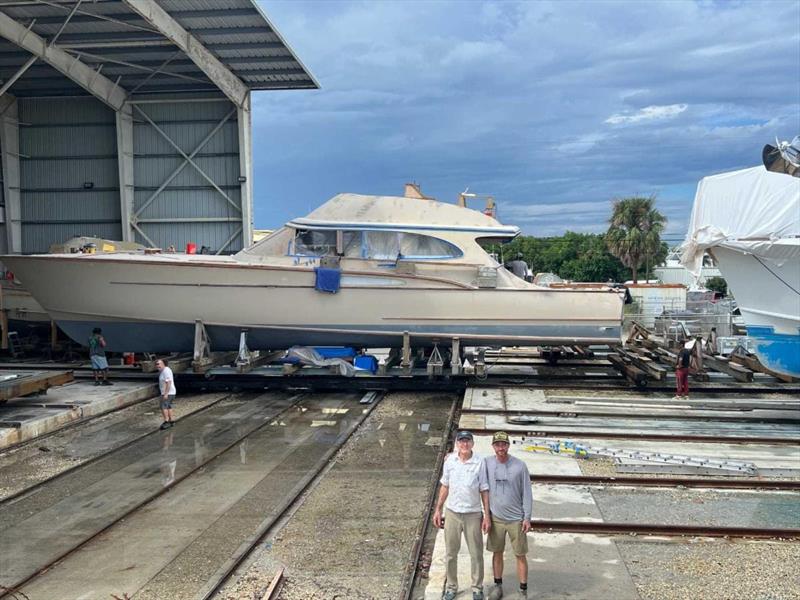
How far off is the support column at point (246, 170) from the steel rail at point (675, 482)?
15.9m

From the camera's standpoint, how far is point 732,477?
757 cm

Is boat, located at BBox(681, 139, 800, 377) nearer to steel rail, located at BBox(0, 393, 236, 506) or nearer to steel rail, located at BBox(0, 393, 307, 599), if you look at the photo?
steel rail, located at BBox(0, 393, 307, 599)

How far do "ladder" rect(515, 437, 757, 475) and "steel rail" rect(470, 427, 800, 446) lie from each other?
0.29 metres

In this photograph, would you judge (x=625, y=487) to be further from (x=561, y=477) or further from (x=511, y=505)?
(x=511, y=505)

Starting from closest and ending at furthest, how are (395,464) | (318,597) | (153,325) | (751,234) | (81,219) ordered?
1. (318,597)
2. (395,464)
3. (153,325)
4. (751,234)
5. (81,219)

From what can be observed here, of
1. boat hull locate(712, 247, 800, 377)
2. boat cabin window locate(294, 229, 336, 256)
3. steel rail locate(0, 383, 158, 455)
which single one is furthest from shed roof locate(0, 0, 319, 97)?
boat hull locate(712, 247, 800, 377)

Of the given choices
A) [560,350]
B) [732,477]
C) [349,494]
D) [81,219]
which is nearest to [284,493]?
[349,494]

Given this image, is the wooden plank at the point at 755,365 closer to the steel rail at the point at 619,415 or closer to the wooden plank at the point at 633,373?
the wooden plank at the point at 633,373

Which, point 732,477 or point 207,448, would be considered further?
point 207,448

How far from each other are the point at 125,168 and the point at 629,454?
18.3 metres

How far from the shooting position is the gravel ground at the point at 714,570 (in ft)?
16.1

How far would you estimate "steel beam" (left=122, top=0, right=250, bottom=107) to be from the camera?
16.5 metres

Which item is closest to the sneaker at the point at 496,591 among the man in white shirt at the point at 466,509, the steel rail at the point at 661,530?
the man in white shirt at the point at 466,509

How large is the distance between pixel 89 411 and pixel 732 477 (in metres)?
9.43
